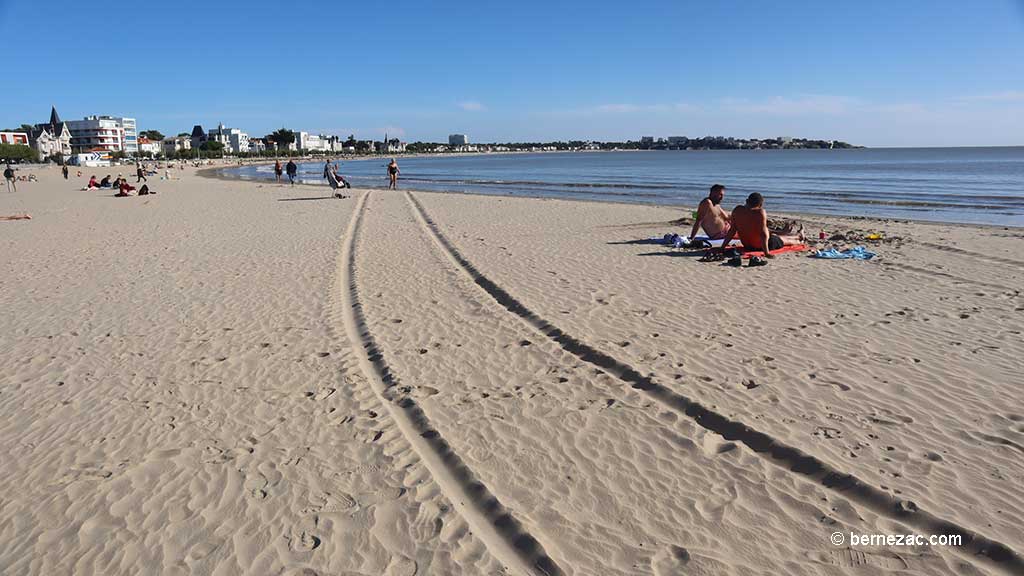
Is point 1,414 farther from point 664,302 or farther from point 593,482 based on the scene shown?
point 664,302

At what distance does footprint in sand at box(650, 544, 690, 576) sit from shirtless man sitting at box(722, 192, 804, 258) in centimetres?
756

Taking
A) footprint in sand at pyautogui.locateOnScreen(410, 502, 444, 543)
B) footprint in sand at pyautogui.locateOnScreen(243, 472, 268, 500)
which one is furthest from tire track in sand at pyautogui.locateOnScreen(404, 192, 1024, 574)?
footprint in sand at pyautogui.locateOnScreen(243, 472, 268, 500)

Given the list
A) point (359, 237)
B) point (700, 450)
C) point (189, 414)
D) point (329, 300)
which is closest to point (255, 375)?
point (189, 414)

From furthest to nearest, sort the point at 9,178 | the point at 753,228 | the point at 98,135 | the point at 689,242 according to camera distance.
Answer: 1. the point at 98,135
2. the point at 9,178
3. the point at 689,242
4. the point at 753,228

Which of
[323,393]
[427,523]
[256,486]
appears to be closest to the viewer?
[427,523]

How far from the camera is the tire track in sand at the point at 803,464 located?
2.87 metres

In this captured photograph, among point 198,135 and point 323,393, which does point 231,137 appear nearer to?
point 198,135

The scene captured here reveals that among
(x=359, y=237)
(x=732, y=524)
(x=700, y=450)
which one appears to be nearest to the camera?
(x=732, y=524)

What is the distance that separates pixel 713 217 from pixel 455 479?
9101mm

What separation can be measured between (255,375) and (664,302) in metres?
4.72

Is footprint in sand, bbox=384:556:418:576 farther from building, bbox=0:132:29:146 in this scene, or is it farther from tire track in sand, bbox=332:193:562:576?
building, bbox=0:132:29:146

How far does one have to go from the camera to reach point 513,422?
168 inches

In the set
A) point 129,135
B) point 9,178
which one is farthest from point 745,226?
point 129,135

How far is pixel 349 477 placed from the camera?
11.8 ft
